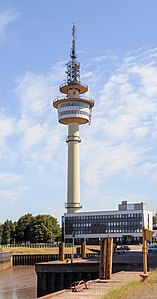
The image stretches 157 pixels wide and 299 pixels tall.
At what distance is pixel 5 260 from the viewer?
260 feet

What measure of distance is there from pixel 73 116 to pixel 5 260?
62484mm

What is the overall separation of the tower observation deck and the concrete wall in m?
47.6

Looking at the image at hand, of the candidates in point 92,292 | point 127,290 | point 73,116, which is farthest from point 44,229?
point 127,290

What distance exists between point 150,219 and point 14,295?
341 feet

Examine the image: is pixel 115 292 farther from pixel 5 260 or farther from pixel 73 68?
pixel 73 68

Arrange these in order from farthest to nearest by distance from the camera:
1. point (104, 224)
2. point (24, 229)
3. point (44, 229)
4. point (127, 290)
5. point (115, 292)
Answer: point (24, 229), point (104, 224), point (44, 229), point (127, 290), point (115, 292)

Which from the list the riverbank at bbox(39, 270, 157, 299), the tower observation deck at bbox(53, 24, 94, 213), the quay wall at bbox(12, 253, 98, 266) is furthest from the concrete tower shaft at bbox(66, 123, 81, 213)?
the riverbank at bbox(39, 270, 157, 299)

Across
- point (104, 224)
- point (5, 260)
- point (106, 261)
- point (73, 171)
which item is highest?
point (73, 171)

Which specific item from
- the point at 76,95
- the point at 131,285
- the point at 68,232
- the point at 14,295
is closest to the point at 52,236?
the point at 68,232

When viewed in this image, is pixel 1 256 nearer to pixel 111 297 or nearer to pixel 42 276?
pixel 42 276

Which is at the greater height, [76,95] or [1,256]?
[76,95]

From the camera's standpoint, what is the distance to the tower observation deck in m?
131

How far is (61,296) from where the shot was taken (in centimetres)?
1952

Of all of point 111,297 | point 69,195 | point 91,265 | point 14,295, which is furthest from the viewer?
point 69,195
